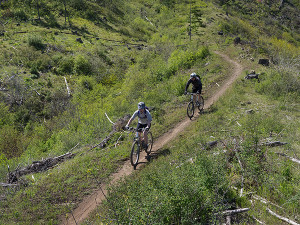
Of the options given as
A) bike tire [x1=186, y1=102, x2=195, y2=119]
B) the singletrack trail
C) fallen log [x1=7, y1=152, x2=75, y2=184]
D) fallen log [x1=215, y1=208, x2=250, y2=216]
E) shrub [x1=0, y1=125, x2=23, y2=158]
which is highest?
fallen log [x1=215, y1=208, x2=250, y2=216]

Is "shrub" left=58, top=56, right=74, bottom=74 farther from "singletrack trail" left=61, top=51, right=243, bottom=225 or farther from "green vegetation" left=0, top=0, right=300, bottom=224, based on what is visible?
"singletrack trail" left=61, top=51, right=243, bottom=225

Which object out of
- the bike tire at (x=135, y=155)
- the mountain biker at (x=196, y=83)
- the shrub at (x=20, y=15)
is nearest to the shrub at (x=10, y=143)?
the bike tire at (x=135, y=155)

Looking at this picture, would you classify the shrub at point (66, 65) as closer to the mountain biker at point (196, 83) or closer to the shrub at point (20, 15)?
the shrub at point (20, 15)

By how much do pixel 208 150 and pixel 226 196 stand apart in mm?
2660

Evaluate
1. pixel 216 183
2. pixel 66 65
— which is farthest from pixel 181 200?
pixel 66 65

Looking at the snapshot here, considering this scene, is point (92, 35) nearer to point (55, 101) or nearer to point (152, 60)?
point (152, 60)

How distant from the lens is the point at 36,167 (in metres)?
9.70

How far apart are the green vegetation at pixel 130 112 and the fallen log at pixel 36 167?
17.0 inches

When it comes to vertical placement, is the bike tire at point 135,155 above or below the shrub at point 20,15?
above

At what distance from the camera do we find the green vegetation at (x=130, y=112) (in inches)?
233

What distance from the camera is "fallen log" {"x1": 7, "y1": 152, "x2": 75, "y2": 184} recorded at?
350 inches

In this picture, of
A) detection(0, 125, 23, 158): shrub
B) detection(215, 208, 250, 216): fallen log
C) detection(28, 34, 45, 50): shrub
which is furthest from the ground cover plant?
detection(28, 34, 45, 50): shrub

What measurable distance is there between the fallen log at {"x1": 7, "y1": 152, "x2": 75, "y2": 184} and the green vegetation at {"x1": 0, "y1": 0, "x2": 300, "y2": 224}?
17.0 inches

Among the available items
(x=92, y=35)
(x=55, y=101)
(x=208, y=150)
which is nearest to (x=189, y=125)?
(x=208, y=150)
